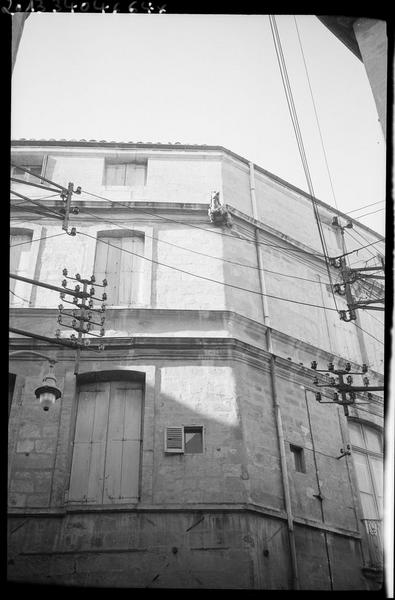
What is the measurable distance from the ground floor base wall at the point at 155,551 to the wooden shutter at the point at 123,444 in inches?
23.4

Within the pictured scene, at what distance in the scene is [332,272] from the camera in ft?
52.6

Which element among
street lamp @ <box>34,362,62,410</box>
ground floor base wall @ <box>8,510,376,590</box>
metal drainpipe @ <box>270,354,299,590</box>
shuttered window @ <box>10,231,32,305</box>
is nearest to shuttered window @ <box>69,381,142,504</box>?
ground floor base wall @ <box>8,510,376,590</box>

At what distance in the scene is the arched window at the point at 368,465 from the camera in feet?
40.7

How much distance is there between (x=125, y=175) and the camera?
15602 millimetres

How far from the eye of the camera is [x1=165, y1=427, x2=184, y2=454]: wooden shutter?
34.4ft

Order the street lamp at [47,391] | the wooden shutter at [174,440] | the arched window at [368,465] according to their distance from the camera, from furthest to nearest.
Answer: the arched window at [368,465], the wooden shutter at [174,440], the street lamp at [47,391]

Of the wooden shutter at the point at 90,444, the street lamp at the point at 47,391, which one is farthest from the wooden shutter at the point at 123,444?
the street lamp at the point at 47,391

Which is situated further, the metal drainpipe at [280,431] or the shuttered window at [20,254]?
the shuttered window at [20,254]

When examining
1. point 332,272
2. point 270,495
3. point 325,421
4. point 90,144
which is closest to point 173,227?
point 90,144

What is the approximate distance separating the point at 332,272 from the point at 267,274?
2.74 m

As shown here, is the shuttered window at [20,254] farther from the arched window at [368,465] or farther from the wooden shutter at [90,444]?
the arched window at [368,465]

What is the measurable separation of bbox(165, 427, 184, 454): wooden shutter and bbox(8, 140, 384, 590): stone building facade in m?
0.04

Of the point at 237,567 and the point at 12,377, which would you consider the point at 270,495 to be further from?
the point at 12,377

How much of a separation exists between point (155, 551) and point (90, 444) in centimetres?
238
